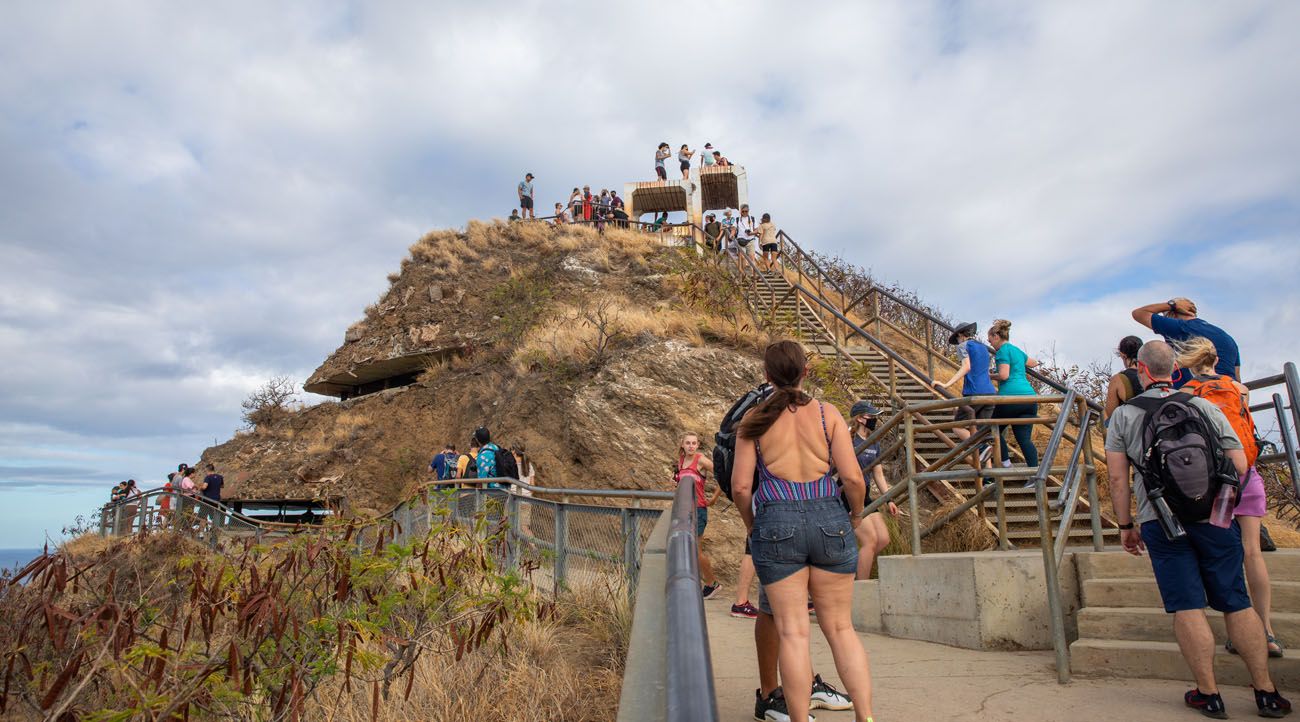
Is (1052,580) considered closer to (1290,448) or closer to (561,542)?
(1290,448)

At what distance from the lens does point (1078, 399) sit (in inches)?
236

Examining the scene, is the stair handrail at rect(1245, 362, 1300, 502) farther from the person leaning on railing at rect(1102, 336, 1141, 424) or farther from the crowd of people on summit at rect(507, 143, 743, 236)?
the crowd of people on summit at rect(507, 143, 743, 236)

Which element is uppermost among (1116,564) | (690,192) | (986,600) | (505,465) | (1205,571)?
(690,192)

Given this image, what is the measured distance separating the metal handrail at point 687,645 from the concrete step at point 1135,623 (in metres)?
3.81

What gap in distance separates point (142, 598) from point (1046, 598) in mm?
5250

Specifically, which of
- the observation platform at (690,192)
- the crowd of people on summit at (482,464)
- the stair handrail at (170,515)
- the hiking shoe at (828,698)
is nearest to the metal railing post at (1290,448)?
the hiking shoe at (828,698)

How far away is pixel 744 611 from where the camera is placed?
6727 millimetres

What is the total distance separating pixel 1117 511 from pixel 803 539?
6.00ft

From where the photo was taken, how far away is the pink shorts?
399 centimetres

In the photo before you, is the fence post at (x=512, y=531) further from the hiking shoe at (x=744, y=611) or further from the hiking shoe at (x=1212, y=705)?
the hiking shoe at (x=1212, y=705)

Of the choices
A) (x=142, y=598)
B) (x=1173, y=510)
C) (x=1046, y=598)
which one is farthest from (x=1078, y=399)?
(x=142, y=598)

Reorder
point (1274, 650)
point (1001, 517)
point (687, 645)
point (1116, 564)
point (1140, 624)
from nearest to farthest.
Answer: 1. point (687, 645)
2. point (1274, 650)
3. point (1140, 624)
4. point (1116, 564)
5. point (1001, 517)

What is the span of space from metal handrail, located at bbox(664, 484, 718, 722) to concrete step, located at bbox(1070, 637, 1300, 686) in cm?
351

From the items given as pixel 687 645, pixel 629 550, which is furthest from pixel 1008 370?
pixel 687 645
